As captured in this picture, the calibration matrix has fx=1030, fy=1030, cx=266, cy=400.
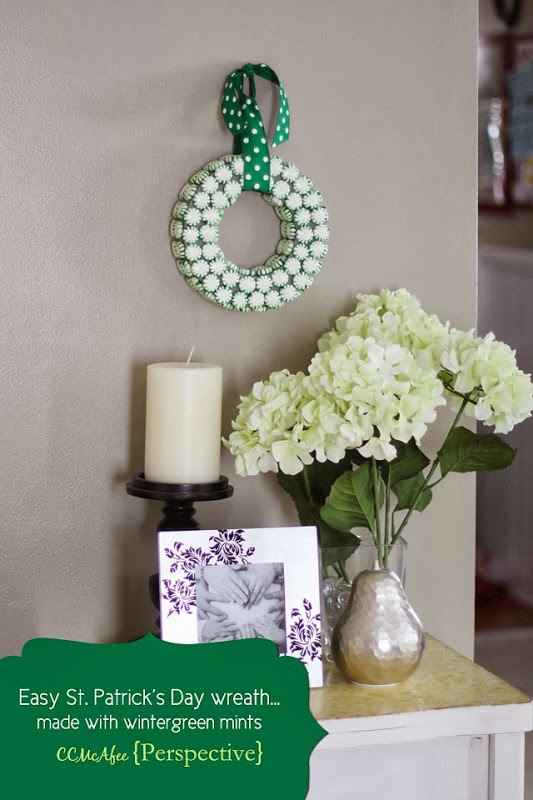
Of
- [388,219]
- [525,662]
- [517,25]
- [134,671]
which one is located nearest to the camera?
[134,671]

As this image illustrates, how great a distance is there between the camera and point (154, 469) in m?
1.40

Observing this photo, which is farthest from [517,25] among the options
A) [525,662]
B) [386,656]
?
[386,656]

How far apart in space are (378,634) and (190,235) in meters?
0.61

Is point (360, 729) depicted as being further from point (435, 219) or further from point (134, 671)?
point (435, 219)

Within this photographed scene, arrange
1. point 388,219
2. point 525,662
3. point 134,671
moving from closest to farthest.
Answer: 1. point 134,671
2. point 388,219
3. point 525,662

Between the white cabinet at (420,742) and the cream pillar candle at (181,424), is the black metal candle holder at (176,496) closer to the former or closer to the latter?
the cream pillar candle at (181,424)

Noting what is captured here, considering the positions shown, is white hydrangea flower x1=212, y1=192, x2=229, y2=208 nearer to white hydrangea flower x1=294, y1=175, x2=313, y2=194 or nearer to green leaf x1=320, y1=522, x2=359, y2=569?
white hydrangea flower x1=294, y1=175, x2=313, y2=194

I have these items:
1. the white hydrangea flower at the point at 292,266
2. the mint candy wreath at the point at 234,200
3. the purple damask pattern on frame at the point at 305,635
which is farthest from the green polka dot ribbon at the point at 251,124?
the purple damask pattern on frame at the point at 305,635

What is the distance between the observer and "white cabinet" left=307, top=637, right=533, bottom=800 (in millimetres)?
1271

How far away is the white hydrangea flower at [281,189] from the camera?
4.89 ft

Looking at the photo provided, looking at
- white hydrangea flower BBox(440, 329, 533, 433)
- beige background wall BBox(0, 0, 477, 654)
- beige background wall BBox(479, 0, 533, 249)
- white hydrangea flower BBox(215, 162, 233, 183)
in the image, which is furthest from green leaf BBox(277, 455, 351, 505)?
beige background wall BBox(479, 0, 533, 249)

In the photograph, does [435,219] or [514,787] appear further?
[435,219]

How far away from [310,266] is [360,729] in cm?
65

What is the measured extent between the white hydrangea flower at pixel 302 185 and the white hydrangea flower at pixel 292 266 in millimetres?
98
